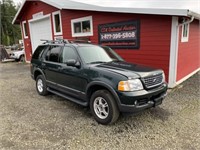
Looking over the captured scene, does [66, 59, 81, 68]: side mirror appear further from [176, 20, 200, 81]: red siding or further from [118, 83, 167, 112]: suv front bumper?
[176, 20, 200, 81]: red siding

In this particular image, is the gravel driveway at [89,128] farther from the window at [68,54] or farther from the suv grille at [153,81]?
the window at [68,54]

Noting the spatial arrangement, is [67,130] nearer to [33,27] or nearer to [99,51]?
[99,51]

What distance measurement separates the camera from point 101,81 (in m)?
3.56

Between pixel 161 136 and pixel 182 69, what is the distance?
476 cm

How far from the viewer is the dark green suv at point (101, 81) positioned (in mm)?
3299

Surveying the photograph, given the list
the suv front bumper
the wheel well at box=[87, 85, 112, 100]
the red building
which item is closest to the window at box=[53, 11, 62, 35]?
the red building

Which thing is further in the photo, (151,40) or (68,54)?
(151,40)

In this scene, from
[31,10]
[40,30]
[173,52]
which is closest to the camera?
[173,52]

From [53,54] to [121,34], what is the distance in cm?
347

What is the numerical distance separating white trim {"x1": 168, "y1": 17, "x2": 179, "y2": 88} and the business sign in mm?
1398

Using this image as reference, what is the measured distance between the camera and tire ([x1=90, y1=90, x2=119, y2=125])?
3.46 metres

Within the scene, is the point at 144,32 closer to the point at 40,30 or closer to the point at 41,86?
the point at 41,86

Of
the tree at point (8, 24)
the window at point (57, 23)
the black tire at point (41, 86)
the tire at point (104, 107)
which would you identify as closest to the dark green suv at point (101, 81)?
the tire at point (104, 107)

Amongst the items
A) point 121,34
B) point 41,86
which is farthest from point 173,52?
point 41,86
